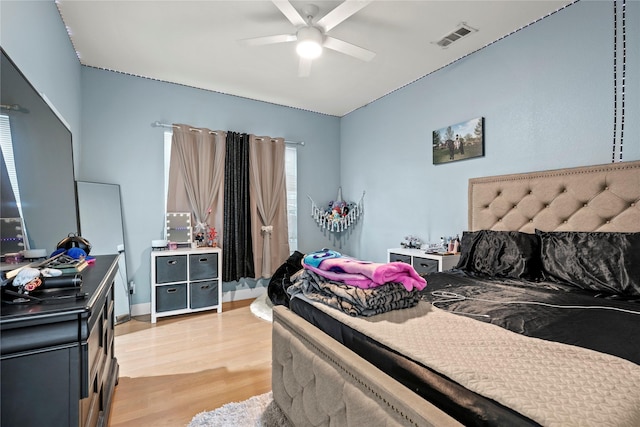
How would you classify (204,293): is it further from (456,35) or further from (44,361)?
(456,35)

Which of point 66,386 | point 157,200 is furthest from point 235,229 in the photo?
point 66,386

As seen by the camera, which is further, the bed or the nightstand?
the nightstand

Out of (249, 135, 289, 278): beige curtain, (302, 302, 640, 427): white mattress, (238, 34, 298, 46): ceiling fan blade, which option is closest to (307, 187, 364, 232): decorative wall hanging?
(249, 135, 289, 278): beige curtain

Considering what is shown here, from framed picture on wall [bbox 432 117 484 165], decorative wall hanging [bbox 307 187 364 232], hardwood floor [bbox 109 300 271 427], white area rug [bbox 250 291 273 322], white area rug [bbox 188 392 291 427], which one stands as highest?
framed picture on wall [bbox 432 117 484 165]

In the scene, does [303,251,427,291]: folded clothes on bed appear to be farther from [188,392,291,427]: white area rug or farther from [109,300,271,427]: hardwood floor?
[109,300,271,427]: hardwood floor

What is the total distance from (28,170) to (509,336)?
1.85m

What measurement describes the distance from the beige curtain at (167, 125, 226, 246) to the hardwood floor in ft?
3.86

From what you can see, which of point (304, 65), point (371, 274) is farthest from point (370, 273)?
point (304, 65)

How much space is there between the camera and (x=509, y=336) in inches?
41.3

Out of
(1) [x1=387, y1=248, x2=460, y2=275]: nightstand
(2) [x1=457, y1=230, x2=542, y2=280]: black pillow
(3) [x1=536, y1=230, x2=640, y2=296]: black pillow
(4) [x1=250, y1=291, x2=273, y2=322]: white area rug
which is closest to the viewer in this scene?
(3) [x1=536, y1=230, x2=640, y2=296]: black pillow

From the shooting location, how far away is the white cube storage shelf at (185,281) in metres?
3.28

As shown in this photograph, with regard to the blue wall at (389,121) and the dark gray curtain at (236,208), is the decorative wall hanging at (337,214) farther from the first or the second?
the dark gray curtain at (236,208)

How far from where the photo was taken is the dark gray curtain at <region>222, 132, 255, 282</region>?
3889 mm

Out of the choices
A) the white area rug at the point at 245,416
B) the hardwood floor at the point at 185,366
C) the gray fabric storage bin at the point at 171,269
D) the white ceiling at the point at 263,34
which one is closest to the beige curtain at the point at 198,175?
the gray fabric storage bin at the point at 171,269
